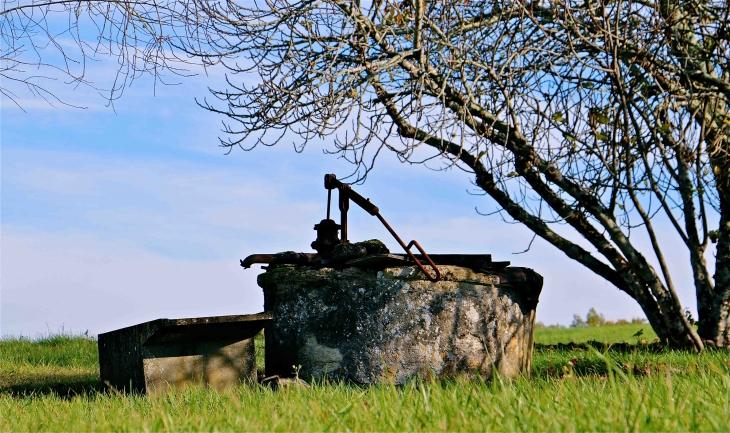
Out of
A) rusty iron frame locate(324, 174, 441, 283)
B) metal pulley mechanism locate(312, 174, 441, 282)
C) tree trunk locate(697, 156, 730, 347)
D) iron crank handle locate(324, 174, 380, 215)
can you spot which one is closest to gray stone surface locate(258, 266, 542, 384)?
rusty iron frame locate(324, 174, 441, 283)

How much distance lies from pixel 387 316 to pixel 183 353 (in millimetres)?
A: 1725

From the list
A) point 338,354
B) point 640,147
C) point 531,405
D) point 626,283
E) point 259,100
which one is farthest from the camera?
point 626,283

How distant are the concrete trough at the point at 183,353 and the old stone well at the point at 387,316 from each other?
1.05 ft

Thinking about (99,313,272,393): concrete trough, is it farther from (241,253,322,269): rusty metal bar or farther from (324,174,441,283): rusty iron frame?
(324,174,441,283): rusty iron frame

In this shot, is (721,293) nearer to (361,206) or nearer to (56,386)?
(361,206)

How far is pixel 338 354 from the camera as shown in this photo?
18.6 feet

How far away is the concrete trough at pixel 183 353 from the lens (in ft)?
18.2

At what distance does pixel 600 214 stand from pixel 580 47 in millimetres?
1996

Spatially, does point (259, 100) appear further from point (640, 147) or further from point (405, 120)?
point (640, 147)

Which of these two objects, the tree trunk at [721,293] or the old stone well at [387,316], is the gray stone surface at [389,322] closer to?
the old stone well at [387,316]

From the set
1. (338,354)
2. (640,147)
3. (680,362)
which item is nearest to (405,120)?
(640,147)

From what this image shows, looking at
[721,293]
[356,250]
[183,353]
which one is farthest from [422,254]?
[721,293]

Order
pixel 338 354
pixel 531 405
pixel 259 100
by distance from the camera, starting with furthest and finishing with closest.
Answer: pixel 259 100 → pixel 338 354 → pixel 531 405

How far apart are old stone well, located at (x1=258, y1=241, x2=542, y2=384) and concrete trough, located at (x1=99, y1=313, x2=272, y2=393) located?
12.6 inches
